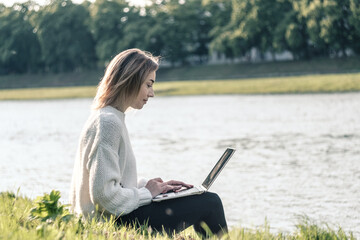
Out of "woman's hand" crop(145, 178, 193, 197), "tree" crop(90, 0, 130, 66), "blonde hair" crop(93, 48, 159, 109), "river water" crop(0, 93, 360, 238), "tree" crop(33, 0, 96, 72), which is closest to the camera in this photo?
"blonde hair" crop(93, 48, 159, 109)

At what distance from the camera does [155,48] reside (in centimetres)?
6950

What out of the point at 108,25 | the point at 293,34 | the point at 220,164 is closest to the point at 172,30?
the point at 108,25

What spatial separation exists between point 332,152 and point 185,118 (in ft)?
28.7

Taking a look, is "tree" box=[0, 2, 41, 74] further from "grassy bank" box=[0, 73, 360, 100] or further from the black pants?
the black pants

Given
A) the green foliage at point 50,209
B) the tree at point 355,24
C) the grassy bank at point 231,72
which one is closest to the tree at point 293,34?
the grassy bank at point 231,72

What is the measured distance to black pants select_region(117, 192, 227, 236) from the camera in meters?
3.74

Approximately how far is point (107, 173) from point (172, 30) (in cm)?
6490

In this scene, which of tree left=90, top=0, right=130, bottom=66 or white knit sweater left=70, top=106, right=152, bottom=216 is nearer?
white knit sweater left=70, top=106, right=152, bottom=216

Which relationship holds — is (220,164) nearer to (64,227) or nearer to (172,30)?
(64,227)

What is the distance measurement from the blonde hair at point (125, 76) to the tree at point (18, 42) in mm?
75511

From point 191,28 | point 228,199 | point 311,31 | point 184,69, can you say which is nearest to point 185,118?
point 228,199

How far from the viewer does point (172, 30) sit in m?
67.7

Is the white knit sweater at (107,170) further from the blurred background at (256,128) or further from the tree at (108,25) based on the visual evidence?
the tree at (108,25)

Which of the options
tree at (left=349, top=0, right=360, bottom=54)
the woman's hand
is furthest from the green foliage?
tree at (left=349, top=0, right=360, bottom=54)
